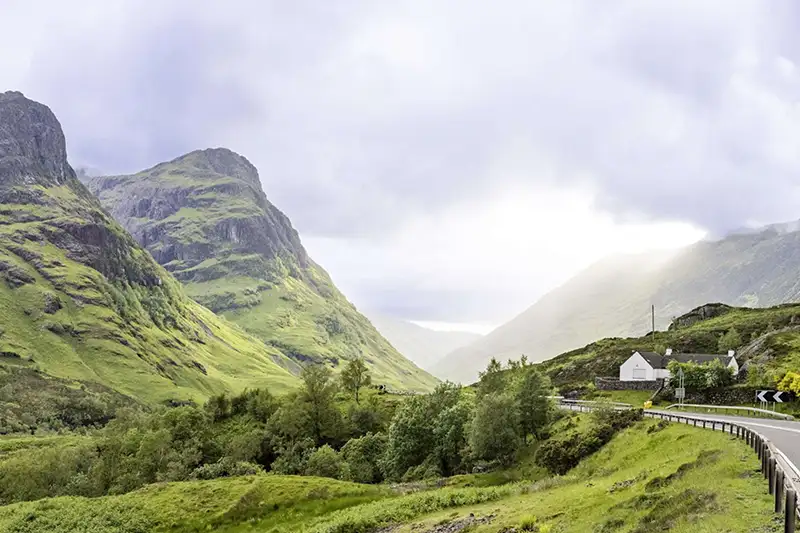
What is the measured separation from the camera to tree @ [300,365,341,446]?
396ft

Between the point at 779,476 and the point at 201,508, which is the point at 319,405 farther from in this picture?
the point at 779,476

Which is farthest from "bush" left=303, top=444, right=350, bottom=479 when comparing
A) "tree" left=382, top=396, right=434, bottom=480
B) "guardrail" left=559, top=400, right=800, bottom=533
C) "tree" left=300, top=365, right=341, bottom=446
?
"guardrail" left=559, top=400, right=800, bottom=533

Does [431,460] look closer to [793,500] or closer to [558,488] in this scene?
[558,488]

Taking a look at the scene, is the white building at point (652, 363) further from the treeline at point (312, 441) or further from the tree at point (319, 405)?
the tree at point (319, 405)

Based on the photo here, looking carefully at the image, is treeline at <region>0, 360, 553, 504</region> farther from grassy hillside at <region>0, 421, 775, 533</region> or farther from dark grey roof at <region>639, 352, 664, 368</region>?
dark grey roof at <region>639, 352, 664, 368</region>

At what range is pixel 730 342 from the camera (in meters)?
146

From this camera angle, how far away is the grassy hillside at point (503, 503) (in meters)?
26.3

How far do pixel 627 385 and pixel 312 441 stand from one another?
6217 centimetres

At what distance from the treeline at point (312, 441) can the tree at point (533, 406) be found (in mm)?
144

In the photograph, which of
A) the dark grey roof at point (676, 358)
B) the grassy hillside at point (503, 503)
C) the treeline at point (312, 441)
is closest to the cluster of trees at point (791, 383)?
the grassy hillside at point (503, 503)

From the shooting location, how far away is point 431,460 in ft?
297

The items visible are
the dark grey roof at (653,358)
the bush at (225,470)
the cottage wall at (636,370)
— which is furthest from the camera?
the dark grey roof at (653,358)

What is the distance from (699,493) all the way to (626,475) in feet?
57.2

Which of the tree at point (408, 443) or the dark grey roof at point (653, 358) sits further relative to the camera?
the dark grey roof at point (653, 358)
